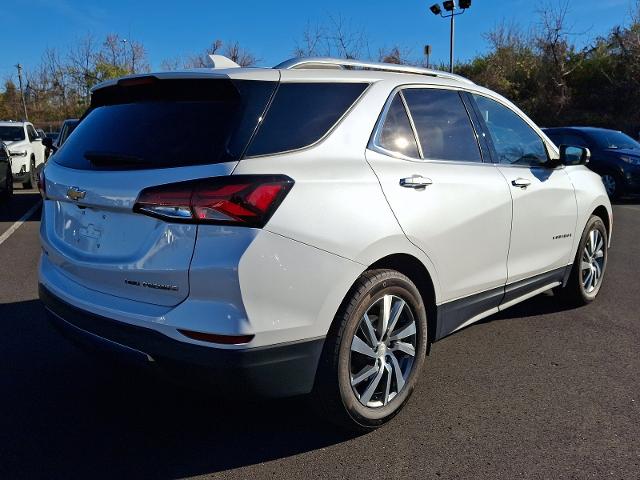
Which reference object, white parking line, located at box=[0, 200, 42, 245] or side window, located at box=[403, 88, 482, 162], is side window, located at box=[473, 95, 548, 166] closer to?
side window, located at box=[403, 88, 482, 162]

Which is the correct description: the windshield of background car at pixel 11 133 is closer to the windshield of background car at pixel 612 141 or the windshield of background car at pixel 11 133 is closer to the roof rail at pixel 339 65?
the windshield of background car at pixel 612 141

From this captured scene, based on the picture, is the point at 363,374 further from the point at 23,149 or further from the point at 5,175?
the point at 23,149

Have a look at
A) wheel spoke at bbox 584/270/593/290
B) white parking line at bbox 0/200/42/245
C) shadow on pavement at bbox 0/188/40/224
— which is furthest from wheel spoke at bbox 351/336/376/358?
shadow on pavement at bbox 0/188/40/224

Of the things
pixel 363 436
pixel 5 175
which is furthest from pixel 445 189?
pixel 5 175

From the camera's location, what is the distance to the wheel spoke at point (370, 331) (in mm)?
2801

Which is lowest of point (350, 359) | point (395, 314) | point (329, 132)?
point (350, 359)

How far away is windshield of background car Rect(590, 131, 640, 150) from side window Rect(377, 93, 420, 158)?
11025 mm

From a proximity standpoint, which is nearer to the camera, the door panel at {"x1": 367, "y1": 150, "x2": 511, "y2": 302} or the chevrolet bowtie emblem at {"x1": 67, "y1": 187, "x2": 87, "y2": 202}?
the chevrolet bowtie emblem at {"x1": 67, "y1": 187, "x2": 87, "y2": 202}

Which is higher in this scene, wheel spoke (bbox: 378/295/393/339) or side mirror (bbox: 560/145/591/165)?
side mirror (bbox: 560/145/591/165)

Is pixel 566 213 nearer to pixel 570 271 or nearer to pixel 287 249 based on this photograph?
pixel 570 271

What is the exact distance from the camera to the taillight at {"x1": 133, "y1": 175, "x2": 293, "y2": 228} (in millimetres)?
2312

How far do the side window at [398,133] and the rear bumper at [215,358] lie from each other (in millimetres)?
1111

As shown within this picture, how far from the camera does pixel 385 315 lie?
2.91 meters

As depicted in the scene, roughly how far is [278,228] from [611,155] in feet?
39.2
